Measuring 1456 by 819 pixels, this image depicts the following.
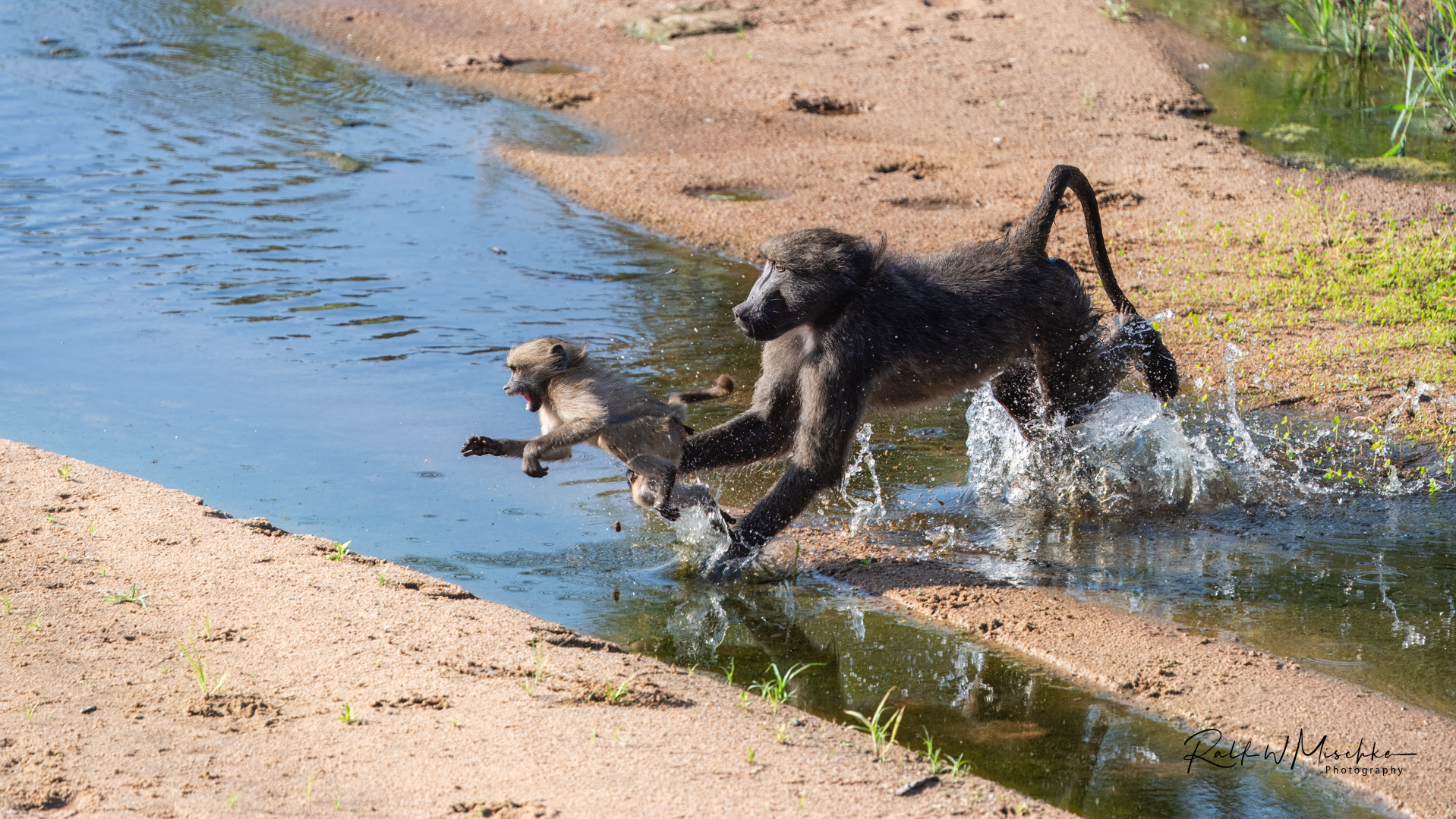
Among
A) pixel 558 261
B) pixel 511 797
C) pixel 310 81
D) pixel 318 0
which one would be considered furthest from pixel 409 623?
pixel 318 0

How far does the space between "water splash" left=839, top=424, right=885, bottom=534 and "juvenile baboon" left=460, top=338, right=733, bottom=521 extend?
72 centimetres

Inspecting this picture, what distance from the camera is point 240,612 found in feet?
13.0

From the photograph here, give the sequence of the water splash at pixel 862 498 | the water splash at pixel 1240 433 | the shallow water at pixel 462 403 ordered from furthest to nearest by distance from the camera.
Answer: the water splash at pixel 1240 433, the water splash at pixel 862 498, the shallow water at pixel 462 403

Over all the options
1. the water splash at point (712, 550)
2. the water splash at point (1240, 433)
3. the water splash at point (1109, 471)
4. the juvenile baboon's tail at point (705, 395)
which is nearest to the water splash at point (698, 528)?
the water splash at point (712, 550)

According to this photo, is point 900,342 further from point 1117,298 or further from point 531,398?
point 531,398

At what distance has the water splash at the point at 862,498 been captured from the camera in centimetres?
521

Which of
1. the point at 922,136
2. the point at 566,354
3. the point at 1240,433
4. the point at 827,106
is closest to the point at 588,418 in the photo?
the point at 566,354

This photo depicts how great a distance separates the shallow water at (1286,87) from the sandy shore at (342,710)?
820cm

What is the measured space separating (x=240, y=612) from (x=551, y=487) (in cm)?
177

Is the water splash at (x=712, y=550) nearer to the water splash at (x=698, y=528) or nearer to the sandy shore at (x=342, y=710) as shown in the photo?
the water splash at (x=698, y=528)

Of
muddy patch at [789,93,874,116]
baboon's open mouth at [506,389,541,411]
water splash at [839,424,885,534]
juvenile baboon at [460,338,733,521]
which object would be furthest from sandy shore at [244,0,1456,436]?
baboon's open mouth at [506,389,541,411]

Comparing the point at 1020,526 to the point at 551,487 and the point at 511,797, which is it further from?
the point at 511,797

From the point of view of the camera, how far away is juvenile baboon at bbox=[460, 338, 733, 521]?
4289 mm

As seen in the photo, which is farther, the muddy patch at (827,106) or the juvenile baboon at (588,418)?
the muddy patch at (827,106)
